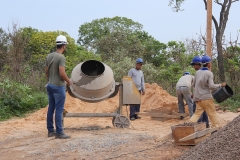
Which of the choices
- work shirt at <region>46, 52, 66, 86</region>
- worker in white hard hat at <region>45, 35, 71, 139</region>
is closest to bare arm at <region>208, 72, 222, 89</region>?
worker in white hard hat at <region>45, 35, 71, 139</region>

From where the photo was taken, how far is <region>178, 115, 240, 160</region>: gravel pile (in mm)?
4852

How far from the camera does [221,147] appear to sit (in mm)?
5152

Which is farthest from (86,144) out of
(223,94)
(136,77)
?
(136,77)

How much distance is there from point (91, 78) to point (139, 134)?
4.92 ft

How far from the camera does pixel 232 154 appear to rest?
4797mm

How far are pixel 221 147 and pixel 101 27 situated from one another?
29.7m

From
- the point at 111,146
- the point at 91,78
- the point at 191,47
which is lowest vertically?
the point at 111,146

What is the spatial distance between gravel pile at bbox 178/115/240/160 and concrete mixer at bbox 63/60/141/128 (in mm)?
3213

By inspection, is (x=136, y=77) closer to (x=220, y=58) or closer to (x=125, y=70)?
(x=125, y=70)

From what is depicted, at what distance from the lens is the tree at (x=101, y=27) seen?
108 feet

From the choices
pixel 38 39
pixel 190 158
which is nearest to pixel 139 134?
pixel 190 158

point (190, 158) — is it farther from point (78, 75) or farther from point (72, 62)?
point (72, 62)

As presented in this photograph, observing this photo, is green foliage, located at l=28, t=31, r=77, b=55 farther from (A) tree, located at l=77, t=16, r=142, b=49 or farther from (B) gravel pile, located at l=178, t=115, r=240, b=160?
(B) gravel pile, located at l=178, t=115, r=240, b=160

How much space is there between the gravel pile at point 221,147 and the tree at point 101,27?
26645 millimetres
